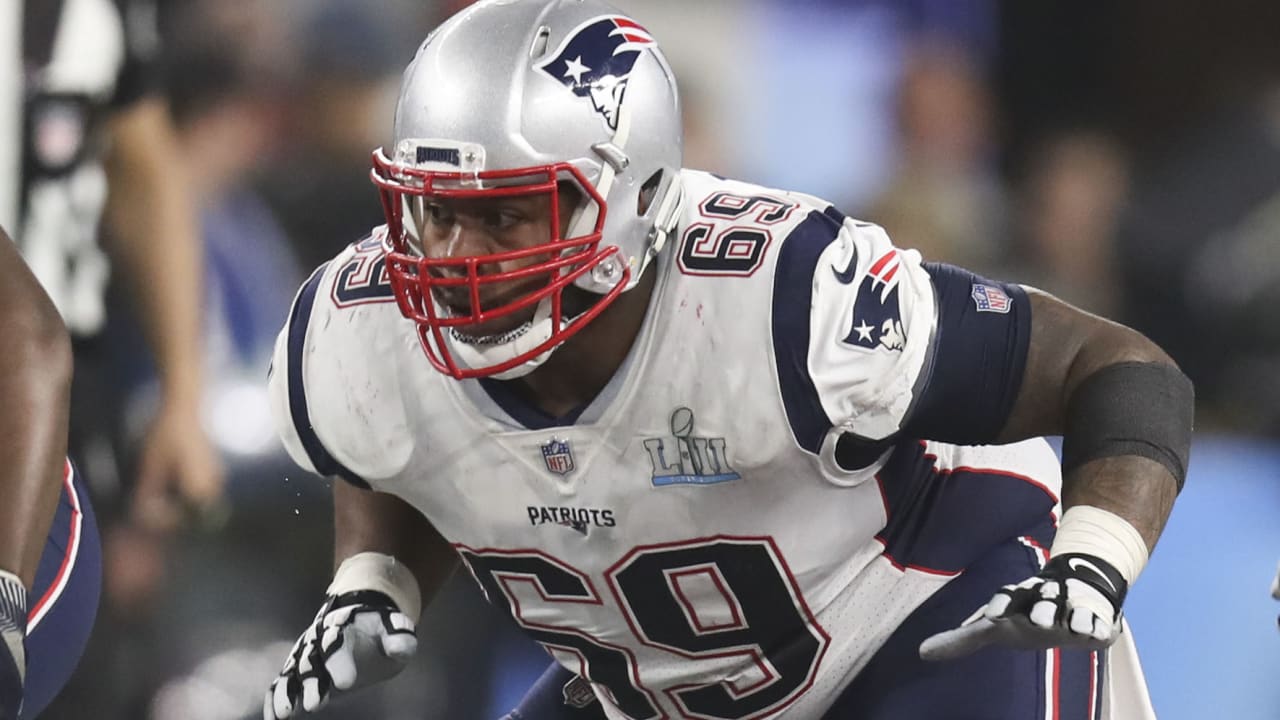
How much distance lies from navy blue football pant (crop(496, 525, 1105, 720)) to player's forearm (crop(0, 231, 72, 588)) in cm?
84

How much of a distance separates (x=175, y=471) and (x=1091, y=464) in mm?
1965

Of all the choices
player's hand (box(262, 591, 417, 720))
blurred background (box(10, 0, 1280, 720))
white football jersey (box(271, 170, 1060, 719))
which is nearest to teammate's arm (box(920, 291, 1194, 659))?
white football jersey (box(271, 170, 1060, 719))

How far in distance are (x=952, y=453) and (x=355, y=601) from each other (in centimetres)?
66

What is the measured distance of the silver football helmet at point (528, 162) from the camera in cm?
168

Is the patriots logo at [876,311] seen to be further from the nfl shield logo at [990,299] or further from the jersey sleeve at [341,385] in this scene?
the jersey sleeve at [341,385]

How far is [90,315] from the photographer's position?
10.5 feet

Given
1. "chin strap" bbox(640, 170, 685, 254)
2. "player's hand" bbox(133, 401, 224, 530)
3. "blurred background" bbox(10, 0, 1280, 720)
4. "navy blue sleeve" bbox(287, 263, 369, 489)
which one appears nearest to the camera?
"chin strap" bbox(640, 170, 685, 254)

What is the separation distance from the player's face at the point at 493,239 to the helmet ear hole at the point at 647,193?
0.09 metres

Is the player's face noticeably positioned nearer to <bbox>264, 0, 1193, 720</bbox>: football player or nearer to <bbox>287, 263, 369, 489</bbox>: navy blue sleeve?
<bbox>264, 0, 1193, 720</bbox>: football player

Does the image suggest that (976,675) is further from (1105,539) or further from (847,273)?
(847,273)

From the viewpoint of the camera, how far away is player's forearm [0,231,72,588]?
4.98 feet

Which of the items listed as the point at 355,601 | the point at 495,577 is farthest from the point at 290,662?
the point at 495,577

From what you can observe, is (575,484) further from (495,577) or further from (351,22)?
(351,22)

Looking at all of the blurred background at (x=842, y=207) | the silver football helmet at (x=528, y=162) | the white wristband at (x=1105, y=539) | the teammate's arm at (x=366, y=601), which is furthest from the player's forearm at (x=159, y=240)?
the white wristband at (x=1105, y=539)
